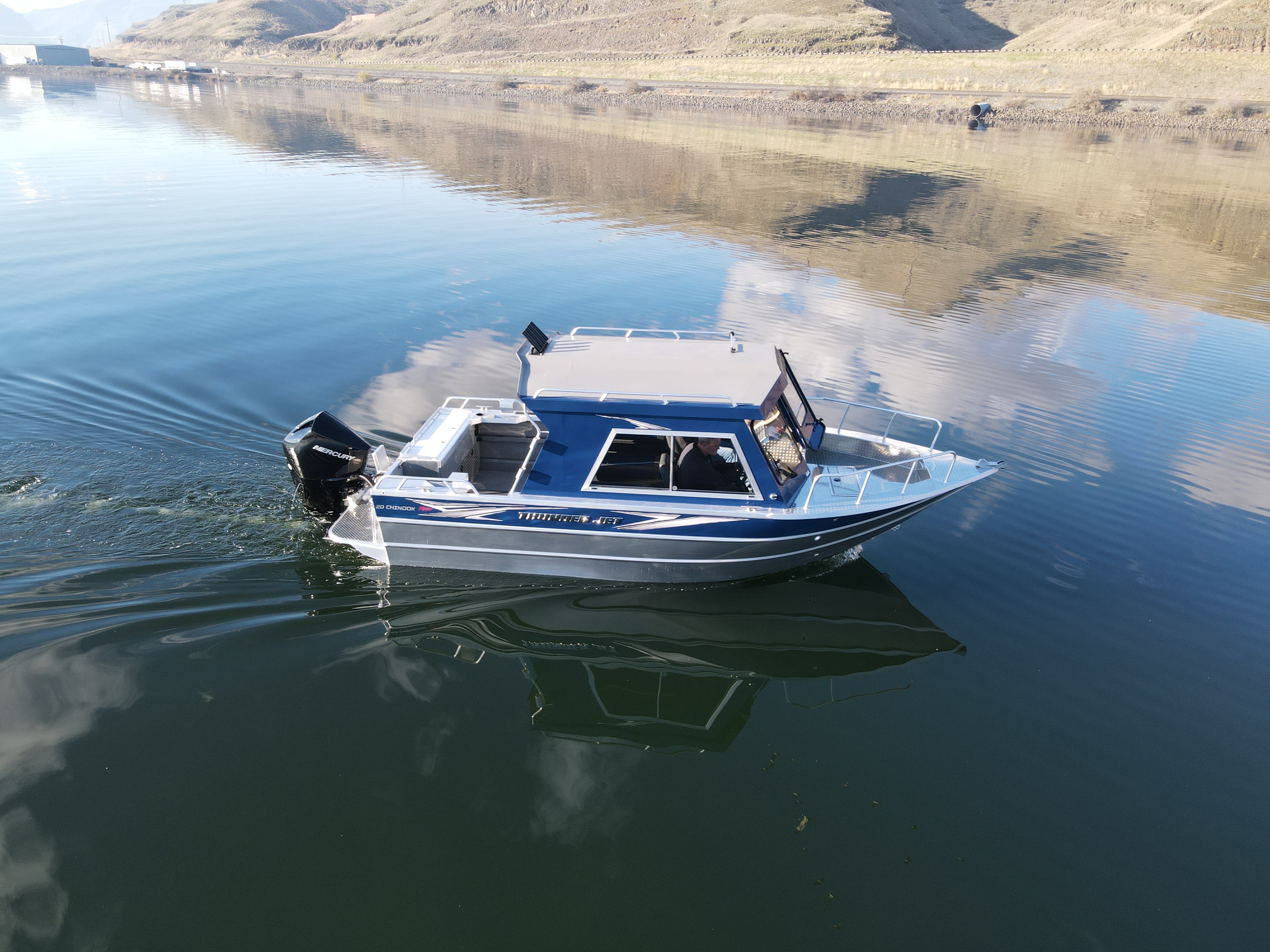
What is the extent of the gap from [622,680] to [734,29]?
411 ft

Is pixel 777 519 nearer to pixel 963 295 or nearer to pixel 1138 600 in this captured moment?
pixel 1138 600

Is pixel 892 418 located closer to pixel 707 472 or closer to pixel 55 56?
pixel 707 472

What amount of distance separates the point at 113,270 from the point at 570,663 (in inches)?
770

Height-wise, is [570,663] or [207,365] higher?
[207,365]

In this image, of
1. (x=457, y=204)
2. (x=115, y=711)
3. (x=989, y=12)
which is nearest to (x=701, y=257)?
(x=457, y=204)

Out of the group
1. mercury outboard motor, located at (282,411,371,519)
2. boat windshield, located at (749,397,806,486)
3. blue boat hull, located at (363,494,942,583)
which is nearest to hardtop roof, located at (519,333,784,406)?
boat windshield, located at (749,397,806,486)

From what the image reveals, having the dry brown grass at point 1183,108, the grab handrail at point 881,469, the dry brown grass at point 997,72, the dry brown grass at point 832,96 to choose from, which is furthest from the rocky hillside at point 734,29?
the grab handrail at point 881,469

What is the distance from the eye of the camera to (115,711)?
22.8 feet

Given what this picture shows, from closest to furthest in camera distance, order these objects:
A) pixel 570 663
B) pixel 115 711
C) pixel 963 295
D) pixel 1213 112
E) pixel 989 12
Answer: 1. pixel 115 711
2. pixel 570 663
3. pixel 963 295
4. pixel 1213 112
5. pixel 989 12

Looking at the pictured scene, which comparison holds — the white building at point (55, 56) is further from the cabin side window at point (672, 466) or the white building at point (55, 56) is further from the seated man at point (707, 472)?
the seated man at point (707, 472)

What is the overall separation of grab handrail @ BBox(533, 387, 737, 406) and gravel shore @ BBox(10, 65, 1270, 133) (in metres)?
58.5

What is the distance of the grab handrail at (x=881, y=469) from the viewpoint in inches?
336

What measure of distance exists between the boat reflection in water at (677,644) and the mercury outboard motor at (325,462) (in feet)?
5.29

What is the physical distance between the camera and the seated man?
28.0 ft
